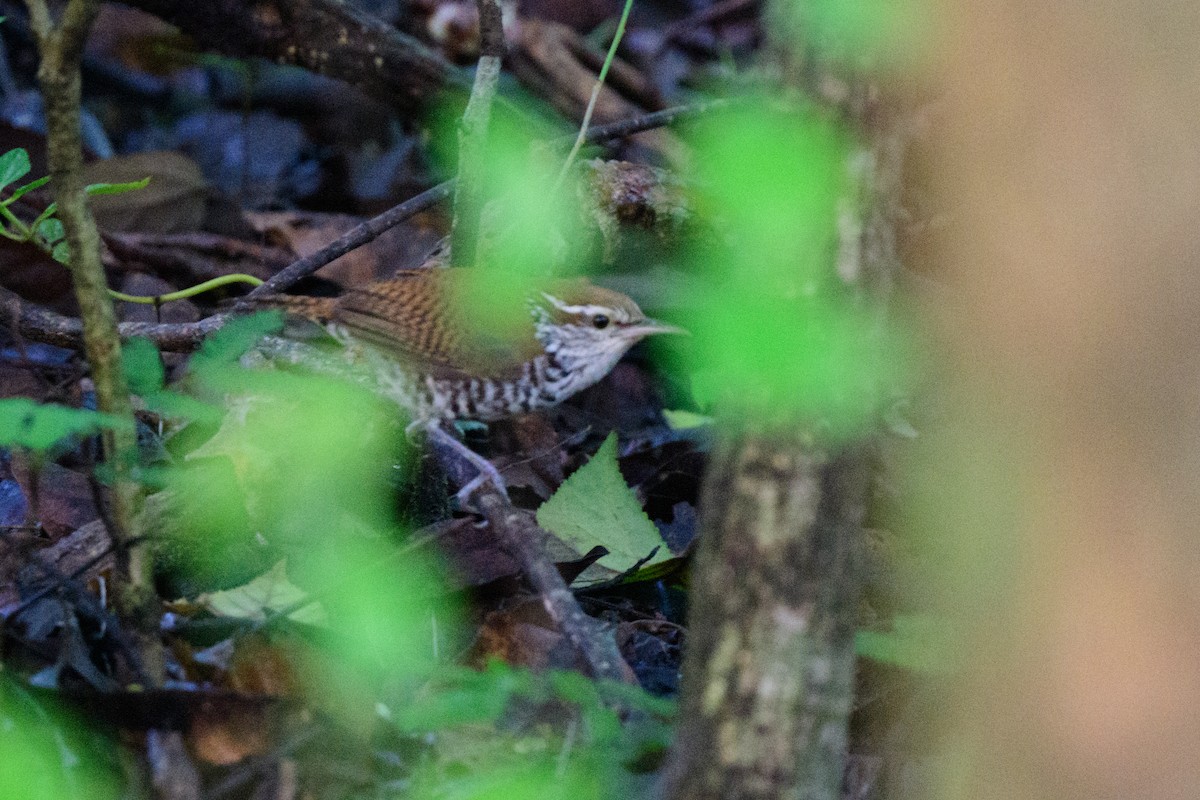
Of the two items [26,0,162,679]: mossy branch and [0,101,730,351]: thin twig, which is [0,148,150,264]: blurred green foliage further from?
[26,0,162,679]: mossy branch

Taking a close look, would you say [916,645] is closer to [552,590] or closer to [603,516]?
[552,590]

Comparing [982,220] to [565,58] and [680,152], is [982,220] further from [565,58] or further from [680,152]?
[565,58]

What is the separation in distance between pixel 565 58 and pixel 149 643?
4788 mm

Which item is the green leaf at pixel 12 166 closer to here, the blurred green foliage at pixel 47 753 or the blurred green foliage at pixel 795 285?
the blurred green foliage at pixel 47 753

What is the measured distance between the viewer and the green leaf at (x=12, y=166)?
3.18 metres

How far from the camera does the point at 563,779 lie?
89.5 inches

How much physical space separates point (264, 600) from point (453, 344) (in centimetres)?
108

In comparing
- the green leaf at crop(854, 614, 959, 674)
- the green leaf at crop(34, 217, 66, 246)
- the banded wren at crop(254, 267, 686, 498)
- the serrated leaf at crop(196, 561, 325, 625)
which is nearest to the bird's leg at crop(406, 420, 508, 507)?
the banded wren at crop(254, 267, 686, 498)

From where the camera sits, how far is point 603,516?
3465 millimetres

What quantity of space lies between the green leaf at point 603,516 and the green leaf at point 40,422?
145 centimetres

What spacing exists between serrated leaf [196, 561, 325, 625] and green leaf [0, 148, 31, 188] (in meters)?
1.09

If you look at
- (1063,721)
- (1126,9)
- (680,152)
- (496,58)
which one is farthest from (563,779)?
(680,152)

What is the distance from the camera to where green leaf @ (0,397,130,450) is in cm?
211

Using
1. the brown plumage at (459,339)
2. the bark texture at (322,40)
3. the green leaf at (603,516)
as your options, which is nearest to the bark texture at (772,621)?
the green leaf at (603,516)
